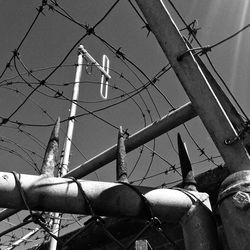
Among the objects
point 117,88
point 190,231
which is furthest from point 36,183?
point 117,88

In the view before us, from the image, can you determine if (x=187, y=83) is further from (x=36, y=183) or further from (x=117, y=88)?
(x=117, y=88)

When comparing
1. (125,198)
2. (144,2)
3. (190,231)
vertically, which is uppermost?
(144,2)

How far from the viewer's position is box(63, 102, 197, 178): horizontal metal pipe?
3010 mm

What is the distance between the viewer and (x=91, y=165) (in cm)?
398

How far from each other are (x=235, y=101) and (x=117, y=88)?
2.78 m

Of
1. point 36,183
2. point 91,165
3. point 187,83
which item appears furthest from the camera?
point 91,165

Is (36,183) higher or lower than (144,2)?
lower

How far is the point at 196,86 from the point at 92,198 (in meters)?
1.12

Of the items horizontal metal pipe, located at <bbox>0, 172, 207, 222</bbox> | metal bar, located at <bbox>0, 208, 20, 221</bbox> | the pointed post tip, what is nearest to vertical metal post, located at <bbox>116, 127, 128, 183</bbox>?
horizontal metal pipe, located at <bbox>0, 172, 207, 222</bbox>

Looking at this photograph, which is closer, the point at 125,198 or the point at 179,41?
the point at 125,198

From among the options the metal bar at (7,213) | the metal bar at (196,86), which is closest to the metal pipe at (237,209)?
the metal bar at (196,86)

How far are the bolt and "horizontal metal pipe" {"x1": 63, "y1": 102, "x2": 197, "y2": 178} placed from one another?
1139mm

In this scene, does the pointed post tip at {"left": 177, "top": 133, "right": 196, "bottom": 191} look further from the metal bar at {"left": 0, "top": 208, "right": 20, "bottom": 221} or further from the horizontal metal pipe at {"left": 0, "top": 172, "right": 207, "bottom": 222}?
the metal bar at {"left": 0, "top": 208, "right": 20, "bottom": 221}

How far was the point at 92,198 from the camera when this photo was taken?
2092mm
